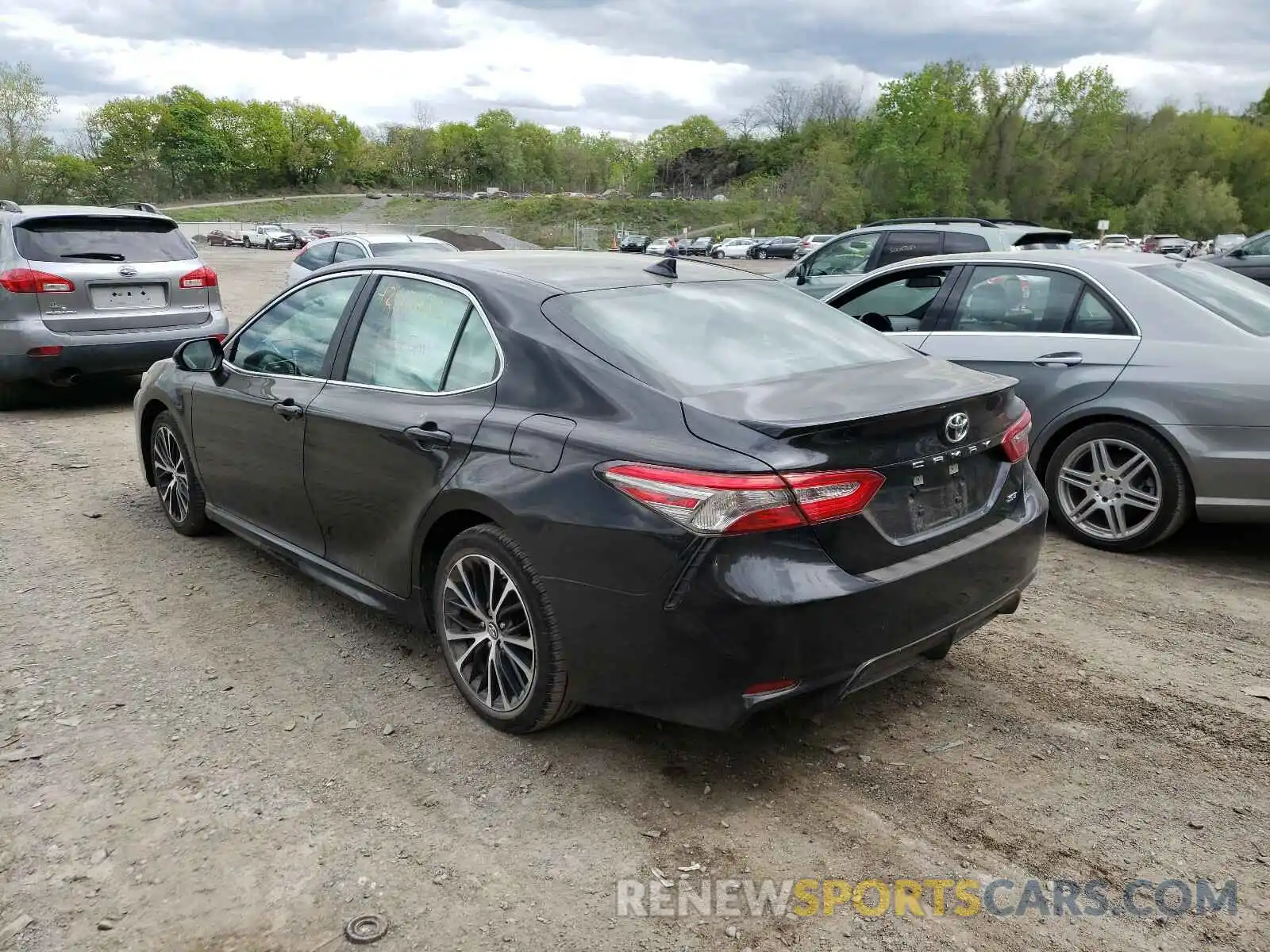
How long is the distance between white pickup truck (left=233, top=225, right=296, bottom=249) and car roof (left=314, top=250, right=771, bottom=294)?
60.6m

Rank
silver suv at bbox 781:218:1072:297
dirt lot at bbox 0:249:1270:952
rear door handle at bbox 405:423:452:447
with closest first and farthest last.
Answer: dirt lot at bbox 0:249:1270:952 < rear door handle at bbox 405:423:452:447 < silver suv at bbox 781:218:1072:297

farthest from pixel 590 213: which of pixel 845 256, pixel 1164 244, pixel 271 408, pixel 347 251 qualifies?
pixel 271 408

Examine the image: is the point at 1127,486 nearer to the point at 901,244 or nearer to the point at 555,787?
the point at 555,787

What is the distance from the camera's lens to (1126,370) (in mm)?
5258

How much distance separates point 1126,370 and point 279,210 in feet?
348

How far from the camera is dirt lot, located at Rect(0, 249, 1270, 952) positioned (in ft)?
8.34

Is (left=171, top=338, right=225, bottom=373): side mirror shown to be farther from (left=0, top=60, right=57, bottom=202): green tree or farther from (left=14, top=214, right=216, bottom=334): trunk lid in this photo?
(left=0, top=60, right=57, bottom=202): green tree

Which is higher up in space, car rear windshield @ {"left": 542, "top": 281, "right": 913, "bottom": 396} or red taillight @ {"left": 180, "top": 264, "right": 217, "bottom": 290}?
car rear windshield @ {"left": 542, "top": 281, "right": 913, "bottom": 396}

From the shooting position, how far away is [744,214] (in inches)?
3738

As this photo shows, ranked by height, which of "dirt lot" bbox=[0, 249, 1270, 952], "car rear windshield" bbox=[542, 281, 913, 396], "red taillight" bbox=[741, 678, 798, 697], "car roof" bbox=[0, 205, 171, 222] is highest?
"car roof" bbox=[0, 205, 171, 222]

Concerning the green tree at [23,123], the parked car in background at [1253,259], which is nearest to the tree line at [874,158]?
the green tree at [23,123]

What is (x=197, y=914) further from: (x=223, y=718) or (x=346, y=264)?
(x=346, y=264)

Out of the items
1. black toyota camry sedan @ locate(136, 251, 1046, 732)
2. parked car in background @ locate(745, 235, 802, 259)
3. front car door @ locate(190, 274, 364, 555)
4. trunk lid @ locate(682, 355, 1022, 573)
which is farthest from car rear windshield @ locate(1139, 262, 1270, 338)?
parked car in background @ locate(745, 235, 802, 259)

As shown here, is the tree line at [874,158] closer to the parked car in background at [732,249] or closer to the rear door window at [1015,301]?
the parked car in background at [732,249]
